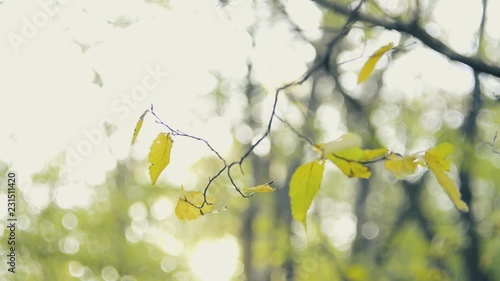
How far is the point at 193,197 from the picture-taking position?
1.18 metres

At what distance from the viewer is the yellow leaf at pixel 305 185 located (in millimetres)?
944

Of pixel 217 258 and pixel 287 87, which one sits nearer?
pixel 287 87

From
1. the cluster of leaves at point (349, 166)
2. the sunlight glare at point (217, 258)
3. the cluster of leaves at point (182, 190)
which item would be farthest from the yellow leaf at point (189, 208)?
the sunlight glare at point (217, 258)

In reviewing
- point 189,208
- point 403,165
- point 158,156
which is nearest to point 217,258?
point 189,208

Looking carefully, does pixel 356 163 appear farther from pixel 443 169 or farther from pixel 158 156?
pixel 158 156

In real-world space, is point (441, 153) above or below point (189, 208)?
above

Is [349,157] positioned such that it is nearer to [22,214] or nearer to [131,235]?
[22,214]

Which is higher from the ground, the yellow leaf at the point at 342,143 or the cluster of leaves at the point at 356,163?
the yellow leaf at the point at 342,143

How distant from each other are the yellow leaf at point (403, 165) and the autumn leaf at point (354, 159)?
0.03 metres

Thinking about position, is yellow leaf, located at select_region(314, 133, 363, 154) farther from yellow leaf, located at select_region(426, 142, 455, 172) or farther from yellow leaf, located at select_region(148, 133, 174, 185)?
yellow leaf, located at select_region(148, 133, 174, 185)

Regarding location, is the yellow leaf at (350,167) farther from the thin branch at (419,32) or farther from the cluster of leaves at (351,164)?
the thin branch at (419,32)

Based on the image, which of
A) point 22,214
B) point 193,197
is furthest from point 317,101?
point 193,197

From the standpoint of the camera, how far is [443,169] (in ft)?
3.03

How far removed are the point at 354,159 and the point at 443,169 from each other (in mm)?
145
